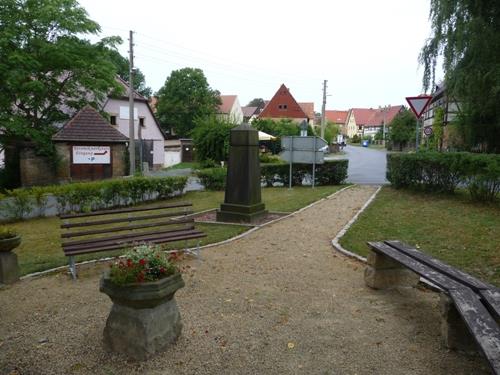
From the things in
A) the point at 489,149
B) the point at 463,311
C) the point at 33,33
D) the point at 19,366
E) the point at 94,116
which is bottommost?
the point at 19,366

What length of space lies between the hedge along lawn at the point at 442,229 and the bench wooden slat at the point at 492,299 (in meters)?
1.83

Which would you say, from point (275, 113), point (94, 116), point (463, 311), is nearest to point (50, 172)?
point (94, 116)

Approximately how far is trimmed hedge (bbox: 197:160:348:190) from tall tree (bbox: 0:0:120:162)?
854 cm

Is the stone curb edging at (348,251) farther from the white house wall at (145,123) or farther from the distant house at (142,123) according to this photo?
the white house wall at (145,123)

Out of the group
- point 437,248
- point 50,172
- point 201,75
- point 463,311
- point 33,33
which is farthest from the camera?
point 201,75

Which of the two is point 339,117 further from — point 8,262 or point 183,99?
point 8,262

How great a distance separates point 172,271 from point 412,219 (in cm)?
712

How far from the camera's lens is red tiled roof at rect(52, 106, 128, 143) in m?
22.4

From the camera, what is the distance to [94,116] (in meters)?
24.0

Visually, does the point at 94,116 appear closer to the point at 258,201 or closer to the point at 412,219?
the point at 258,201

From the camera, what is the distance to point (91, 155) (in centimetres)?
2031

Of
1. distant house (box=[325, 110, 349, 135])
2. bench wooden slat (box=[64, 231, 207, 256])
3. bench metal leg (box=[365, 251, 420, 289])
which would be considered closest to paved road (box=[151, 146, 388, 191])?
bench wooden slat (box=[64, 231, 207, 256])

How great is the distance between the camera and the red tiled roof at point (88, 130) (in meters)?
22.4

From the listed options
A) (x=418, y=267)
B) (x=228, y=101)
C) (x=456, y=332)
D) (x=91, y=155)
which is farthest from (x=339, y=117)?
(x=456, y=332)
